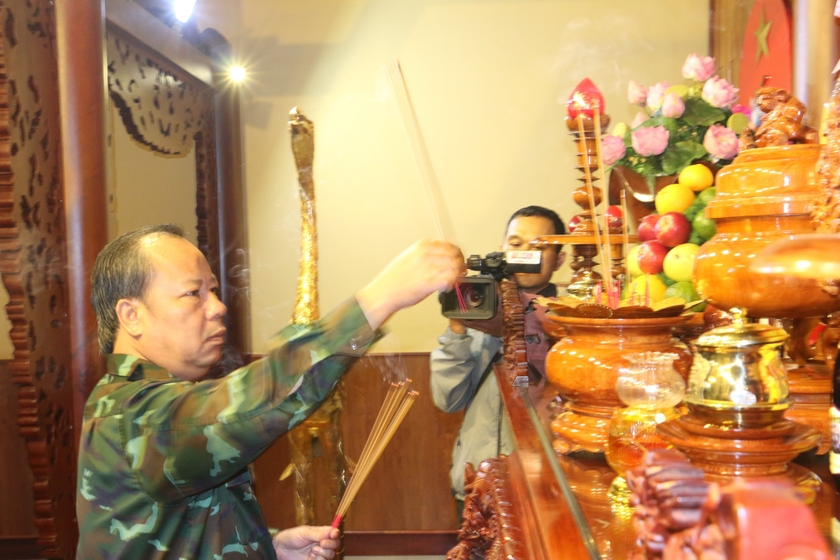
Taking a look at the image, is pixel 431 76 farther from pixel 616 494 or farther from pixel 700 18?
pixel 616 494

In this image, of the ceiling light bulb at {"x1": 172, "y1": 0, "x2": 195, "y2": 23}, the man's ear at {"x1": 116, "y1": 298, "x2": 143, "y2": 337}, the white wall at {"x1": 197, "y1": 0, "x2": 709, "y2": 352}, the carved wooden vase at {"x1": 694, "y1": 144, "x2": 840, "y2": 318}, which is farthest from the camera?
the white wall at {"x1": 197, "y1": 0, "x2": 709, "y2": 352}

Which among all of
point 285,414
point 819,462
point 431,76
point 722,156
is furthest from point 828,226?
point 431,76

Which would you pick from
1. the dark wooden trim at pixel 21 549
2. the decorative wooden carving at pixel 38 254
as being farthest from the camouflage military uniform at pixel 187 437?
the dark wooden trim at pixel 21 549

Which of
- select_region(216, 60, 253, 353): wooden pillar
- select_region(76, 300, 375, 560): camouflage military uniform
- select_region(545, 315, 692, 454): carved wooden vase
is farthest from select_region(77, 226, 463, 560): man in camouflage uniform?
select_region(216, 60, 253, 353): wooden pillar

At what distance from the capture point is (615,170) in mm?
1735

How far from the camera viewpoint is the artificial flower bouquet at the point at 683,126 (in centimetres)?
156

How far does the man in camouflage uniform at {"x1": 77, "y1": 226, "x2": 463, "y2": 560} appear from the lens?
0.91 m

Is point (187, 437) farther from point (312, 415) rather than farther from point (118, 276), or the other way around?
point (312, 415)

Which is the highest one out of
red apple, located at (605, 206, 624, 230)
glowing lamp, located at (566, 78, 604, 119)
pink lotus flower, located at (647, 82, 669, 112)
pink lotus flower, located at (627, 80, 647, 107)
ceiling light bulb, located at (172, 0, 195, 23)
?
ceiling light bulb, located at (172, 0, 195, 23)

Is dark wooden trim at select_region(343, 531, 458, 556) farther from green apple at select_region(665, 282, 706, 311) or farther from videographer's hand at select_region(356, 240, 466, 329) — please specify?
videographer's hand at select_region(356, 240, 466, 329)

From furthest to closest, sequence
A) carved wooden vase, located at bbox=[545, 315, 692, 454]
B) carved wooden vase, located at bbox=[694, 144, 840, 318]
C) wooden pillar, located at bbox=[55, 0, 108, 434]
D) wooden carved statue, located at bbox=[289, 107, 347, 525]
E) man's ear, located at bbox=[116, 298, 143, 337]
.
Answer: wooden pillar, located at bbox=[55, 0, 108, 434] → wooden carved statue, located at bbox=[289, 107, 347, 525] → man's ear, located at bbox=[116, 298, 143, 337] → carved wooden vase, located at bbox=[545, 315, 692, 454] → carved wooden vase, located at bbox=[694, 144, 840, 318]

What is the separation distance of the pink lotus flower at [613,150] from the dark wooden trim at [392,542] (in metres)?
2.18

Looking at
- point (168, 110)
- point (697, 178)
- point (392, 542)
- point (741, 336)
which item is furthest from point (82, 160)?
point (392, 542)

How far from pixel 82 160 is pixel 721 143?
67.1 inches
